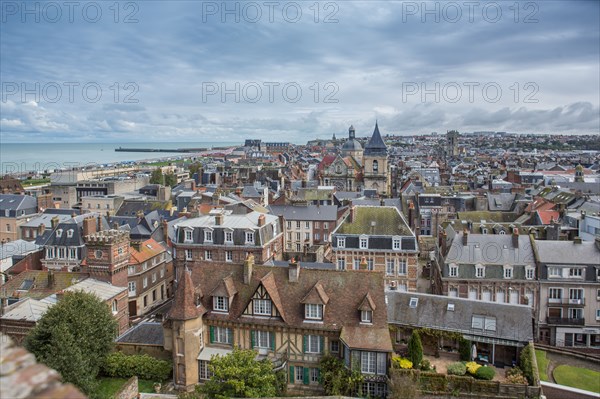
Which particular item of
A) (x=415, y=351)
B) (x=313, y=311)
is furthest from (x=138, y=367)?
(x=415, y=351)

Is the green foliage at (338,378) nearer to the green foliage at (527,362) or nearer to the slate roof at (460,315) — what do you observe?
the slate roof at (460,315)

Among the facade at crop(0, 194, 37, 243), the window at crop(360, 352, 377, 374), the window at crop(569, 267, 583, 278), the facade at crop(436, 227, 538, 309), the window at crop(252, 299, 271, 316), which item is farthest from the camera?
the facade at crop(0, 194, 37, 243)

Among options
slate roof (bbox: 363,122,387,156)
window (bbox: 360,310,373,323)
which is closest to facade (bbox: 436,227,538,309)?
window (bbox: 360,310,373,323)

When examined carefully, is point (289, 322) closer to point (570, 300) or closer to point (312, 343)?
point (312, 343)

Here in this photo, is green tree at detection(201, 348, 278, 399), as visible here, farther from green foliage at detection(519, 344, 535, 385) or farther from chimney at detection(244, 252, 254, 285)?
green foliage at detection(519, 344, 535, 385)

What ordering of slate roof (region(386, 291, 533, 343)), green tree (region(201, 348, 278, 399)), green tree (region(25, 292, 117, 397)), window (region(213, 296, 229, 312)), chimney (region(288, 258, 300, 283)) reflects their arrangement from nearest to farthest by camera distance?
green tree (region(201, 348, 278, 399)) < green tree (region(25, 292, 117, 397)) < window (region(213, 296, 229, 312)) < chimney (region(288, 258, 300, 283)) < slate roof (region(386, 291, 533, 343))

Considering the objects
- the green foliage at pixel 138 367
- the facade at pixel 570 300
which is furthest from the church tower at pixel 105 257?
the facade at pixel 570 300
